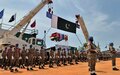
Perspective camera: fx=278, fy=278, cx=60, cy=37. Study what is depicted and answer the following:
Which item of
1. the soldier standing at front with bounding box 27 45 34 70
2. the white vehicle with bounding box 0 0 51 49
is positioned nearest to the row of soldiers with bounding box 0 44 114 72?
the soldier standing at front with bounding box 27 45 34 70

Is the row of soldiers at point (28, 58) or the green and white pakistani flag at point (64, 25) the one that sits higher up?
A: the green and white pakistani flag at point (64, 25)

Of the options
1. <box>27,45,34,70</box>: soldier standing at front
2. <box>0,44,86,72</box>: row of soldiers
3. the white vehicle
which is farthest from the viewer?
the white vehicle

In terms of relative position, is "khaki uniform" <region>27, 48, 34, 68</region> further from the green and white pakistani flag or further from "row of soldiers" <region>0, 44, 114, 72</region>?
the green and white pakistani flag

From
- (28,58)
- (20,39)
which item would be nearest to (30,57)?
(28,58)

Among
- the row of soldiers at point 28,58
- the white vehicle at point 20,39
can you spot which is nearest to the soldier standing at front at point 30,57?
the row of soldiers at point 28,58

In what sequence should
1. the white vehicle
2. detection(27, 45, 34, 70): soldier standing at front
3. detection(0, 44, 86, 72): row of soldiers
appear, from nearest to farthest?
detection(0, 44, 86, 72): row of soldiers → detection(27, 45, 34, 70): soldier standing at front → the white vehicle

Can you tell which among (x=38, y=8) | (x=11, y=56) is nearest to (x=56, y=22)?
(x=38, y=8)

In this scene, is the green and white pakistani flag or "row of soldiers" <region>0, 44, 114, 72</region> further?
the green and white pakistani flag

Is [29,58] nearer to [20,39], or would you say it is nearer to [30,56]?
[30,56]

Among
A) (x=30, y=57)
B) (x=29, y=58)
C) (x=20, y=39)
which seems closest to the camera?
(x=29, y=58)

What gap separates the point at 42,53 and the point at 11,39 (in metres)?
15.4

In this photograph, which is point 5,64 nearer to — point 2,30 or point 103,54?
point 2,30

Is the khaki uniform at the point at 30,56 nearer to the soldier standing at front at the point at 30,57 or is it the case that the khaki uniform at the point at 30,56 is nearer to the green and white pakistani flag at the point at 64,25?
the soldier standing at front at the point at 30,57

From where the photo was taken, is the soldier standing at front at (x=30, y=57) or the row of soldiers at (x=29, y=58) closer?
the row of soldiers at (x=29, y=58)
